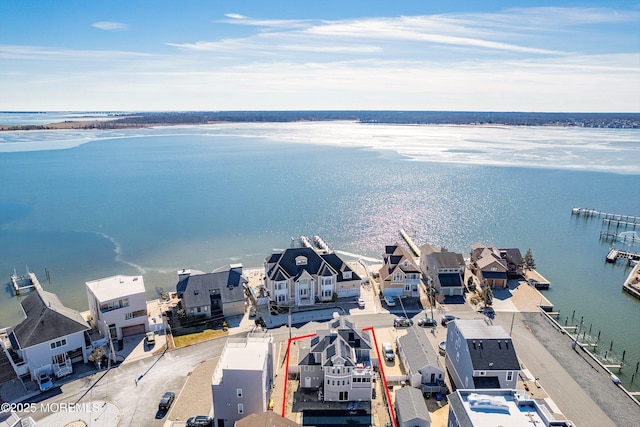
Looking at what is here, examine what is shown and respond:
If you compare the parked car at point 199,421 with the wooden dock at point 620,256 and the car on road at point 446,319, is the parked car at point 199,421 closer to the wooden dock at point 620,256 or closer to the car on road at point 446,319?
the car on road at point 446,319

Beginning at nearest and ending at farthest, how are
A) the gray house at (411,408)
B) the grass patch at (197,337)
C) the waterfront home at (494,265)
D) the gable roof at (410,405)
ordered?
the gray house at (411,408)
the gable roof at (410,405)
the grass patch at (197,337)
the waterfront home at (494,265)

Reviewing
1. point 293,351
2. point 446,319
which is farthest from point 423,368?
point 446,319

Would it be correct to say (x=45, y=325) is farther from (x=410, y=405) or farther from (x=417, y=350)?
(x=417, y=350)

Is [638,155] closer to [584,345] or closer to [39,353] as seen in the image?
[584,345]

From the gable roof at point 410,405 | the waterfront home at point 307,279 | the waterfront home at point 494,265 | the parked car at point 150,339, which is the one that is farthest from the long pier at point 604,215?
the parked car at point 150,339

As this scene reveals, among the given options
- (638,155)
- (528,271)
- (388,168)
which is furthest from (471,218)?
(638,155)

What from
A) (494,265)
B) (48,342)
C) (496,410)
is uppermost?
(494,265)

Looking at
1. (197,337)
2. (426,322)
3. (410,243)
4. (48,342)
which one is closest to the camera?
(48,342)
